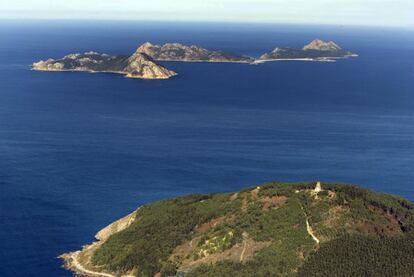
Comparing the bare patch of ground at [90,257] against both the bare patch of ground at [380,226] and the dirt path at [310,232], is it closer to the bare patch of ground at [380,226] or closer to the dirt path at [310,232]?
the dirt path at [310,232]

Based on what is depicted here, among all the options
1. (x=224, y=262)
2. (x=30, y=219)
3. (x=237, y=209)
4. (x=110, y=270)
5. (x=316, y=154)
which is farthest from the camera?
(x=316, y=154)

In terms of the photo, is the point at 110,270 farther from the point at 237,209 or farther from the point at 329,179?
the point at 329,179

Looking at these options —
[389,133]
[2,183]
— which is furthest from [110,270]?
[389,133]

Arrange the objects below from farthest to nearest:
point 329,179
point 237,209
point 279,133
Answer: point 279,133 < point 329,179 < point 237,209

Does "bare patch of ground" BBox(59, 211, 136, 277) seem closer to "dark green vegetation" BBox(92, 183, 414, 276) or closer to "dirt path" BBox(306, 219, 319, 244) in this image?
"dark green vegetation" BBox(92, 183, 414, 276)

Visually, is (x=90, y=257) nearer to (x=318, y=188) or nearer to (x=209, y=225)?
(x=209, y=225)

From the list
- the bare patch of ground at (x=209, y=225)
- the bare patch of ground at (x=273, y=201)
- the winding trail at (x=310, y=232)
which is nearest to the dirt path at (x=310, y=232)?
the winding trail at (x=310, y=232)
